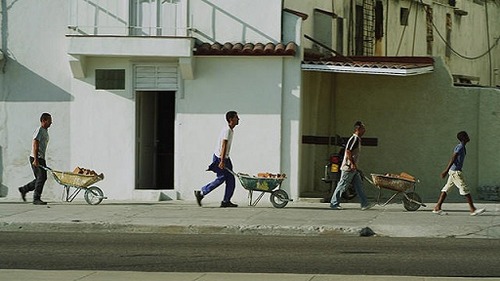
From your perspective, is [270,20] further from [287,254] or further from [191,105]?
[287,254]

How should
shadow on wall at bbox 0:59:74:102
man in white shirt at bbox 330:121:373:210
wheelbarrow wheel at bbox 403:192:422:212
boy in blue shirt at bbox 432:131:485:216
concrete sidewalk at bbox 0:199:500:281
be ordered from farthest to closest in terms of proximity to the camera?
shadow on wall at bbox 0:59:74:102
wheelbarrow wheel at bbox 403:192:422:212
man in white shirt at bbox 330:121:373:210
boy in blue shirt at bbox 432:131:485:216
concrete sidewalk at bbox 0:199:500:281

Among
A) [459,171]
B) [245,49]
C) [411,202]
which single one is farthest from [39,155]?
[459,171]

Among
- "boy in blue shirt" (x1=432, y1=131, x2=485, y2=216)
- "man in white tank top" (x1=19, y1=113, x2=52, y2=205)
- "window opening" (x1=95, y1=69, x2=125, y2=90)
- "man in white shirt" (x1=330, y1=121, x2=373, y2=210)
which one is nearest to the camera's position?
"boy in blue shirt" (x1=432, y1=131, x2=485, y2=216)

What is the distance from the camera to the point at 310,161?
2433cm

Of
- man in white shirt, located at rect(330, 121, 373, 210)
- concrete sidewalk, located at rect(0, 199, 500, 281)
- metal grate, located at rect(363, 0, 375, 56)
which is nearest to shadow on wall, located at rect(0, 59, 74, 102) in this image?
concrete sidewalk, located at rect(0, 199, 500, 281)

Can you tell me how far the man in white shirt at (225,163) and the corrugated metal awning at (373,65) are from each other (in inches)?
102

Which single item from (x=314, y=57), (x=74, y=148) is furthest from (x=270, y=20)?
(x=74, y=148)

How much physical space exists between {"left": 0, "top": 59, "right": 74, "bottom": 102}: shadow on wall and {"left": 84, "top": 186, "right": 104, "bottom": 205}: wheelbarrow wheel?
8.37 ft

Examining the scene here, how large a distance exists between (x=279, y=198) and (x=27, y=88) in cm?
642

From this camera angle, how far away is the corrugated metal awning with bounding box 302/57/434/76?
21484mm

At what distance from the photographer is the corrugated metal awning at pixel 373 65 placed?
21484mm

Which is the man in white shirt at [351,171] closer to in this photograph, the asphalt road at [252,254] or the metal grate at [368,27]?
the asphalt road at [252,254]

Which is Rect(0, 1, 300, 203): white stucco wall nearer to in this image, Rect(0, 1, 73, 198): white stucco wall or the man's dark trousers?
Rect(0, 1, 73, 198): white stucco wall

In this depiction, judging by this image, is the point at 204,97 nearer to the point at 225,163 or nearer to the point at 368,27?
the point at 225,163
